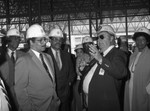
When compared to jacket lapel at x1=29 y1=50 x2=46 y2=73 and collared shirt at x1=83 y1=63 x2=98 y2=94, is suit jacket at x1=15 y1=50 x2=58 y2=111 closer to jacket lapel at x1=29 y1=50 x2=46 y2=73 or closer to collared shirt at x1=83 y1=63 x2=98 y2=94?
jacket lapel at x1=29 y1=50 x2=46 y2=73

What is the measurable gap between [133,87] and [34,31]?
6.62 ft

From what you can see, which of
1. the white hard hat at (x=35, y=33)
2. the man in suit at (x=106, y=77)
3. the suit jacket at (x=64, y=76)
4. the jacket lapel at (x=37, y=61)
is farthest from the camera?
the suit jacket at (x=64, y=76)

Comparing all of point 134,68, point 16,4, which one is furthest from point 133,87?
point 16,4

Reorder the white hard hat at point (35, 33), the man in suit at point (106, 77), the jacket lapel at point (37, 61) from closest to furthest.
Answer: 1. the man in suit at point (106, 77)
2. the jacket lapel at point (37, 61)
3. the white hard hat at point (35, 33)

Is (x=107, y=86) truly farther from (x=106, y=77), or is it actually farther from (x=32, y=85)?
(x=32, y=85)

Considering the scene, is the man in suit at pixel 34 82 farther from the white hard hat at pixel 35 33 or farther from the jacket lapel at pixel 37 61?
the white hard hat at pixel 35 33

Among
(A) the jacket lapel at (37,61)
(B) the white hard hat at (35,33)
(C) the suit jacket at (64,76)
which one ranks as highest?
(B) the white hard hat at (35,33)

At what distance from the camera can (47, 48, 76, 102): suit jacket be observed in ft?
15.1

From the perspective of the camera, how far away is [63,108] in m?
4.83

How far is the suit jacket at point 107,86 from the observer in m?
3.03

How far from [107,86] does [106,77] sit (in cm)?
12

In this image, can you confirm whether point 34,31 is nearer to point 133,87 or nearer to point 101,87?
point 101,87

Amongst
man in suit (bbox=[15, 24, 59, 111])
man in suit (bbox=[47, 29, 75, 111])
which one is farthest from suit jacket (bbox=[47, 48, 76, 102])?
man in suit (bbox=[15, 24, 59, 111])

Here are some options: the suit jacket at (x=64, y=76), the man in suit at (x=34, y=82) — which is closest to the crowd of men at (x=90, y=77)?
the man in suit at (x=34, y=82)
